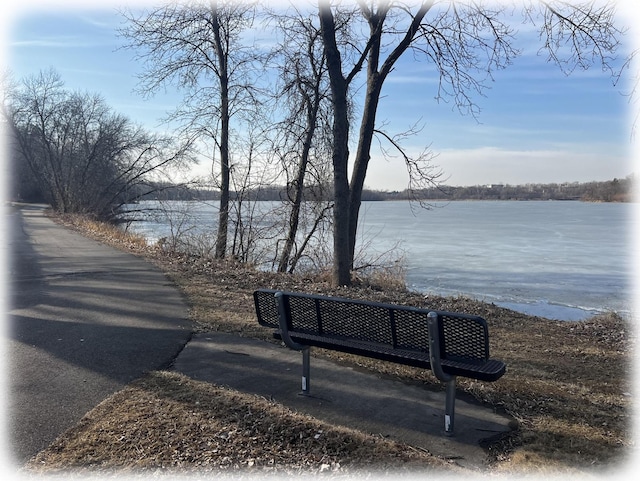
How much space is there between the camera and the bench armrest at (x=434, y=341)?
362 centimetres

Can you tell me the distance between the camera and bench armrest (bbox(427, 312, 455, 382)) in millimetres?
3621

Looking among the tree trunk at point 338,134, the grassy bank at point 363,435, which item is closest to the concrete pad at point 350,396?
the grassy bank at point 363,435

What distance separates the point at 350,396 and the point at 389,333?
624mm

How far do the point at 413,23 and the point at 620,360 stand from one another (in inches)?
270

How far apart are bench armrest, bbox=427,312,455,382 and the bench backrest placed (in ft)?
0.15

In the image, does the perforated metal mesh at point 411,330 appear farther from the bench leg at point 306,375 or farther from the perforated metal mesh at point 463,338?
the bench leg at point 306,375

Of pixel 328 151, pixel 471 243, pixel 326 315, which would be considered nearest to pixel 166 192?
pixel 328 151

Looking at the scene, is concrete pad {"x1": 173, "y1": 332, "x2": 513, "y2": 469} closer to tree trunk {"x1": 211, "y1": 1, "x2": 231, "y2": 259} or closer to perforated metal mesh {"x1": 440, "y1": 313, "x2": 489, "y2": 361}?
perforated metal mesh {"x1": 440, "y1": 313, "x2": 489, "y2": 361}

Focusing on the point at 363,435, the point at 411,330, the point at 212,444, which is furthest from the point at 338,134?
the point at 212,444

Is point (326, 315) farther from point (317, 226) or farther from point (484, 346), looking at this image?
point (317, 226)

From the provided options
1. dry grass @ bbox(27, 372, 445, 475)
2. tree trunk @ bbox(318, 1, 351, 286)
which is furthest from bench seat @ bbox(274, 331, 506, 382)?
tree trunk @ bbox(318, 1, 351, 286)

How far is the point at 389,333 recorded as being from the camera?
4.13 meters

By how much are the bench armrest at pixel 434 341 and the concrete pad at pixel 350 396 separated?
415mm

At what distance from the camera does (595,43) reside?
8.46 m
